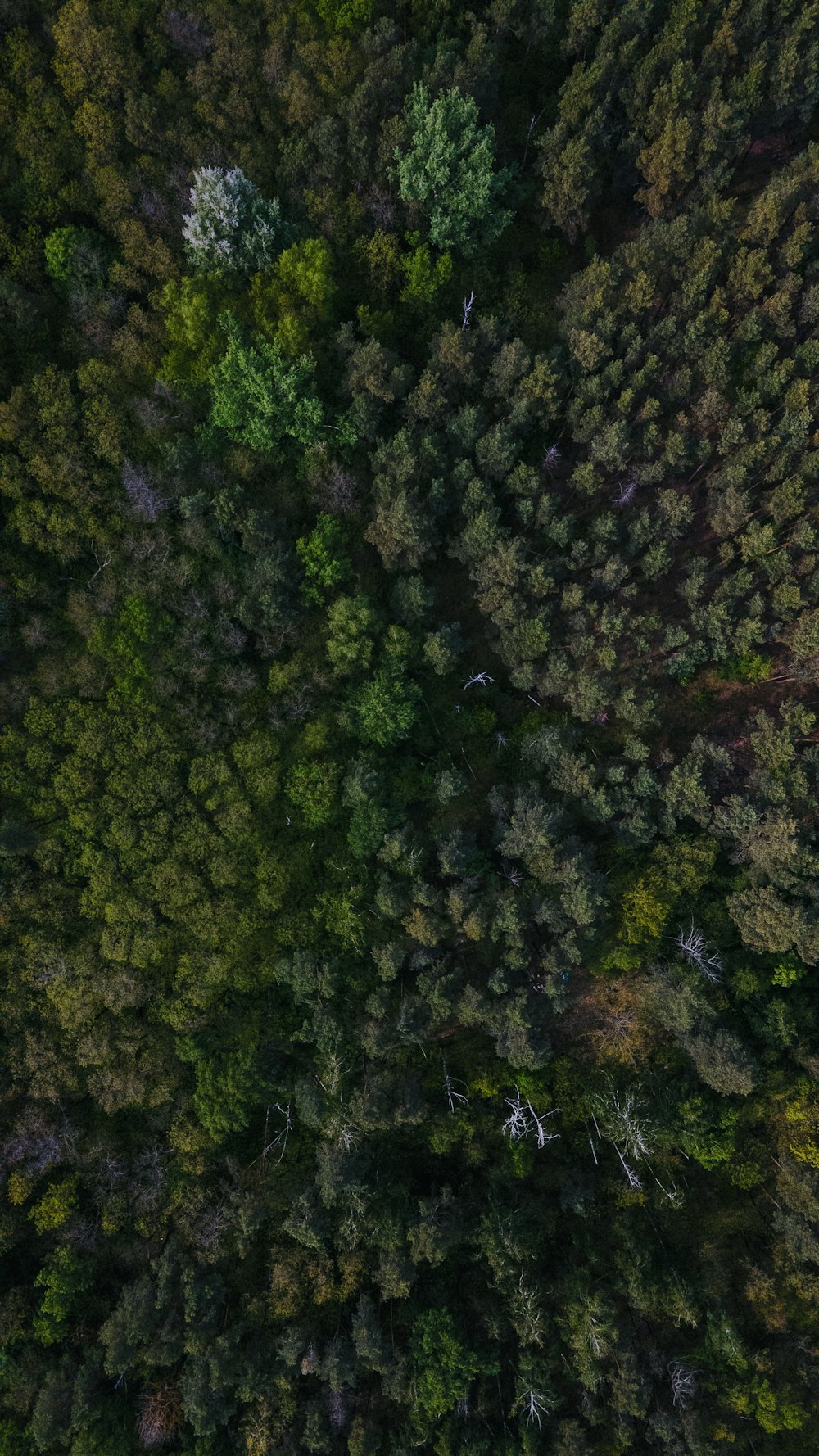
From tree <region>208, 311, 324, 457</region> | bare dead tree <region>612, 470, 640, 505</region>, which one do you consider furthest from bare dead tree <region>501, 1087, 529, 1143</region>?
tree <region>208, 311, 324, 457</region>

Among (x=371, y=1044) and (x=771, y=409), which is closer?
(x=371, y=1044)

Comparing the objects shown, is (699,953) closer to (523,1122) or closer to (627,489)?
(523,1122)

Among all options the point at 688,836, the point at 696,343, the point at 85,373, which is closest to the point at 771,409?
the point at 696,343

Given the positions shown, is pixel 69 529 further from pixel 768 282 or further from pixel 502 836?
pixel 768 282

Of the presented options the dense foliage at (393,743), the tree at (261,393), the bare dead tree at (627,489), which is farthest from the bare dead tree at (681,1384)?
the tree at (261,393)

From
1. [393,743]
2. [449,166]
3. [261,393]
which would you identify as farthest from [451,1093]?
[449,166]

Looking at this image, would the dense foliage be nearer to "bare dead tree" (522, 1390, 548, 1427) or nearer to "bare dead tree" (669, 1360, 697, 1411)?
"bare dead tree" (522, 1390, 548, 1427)
